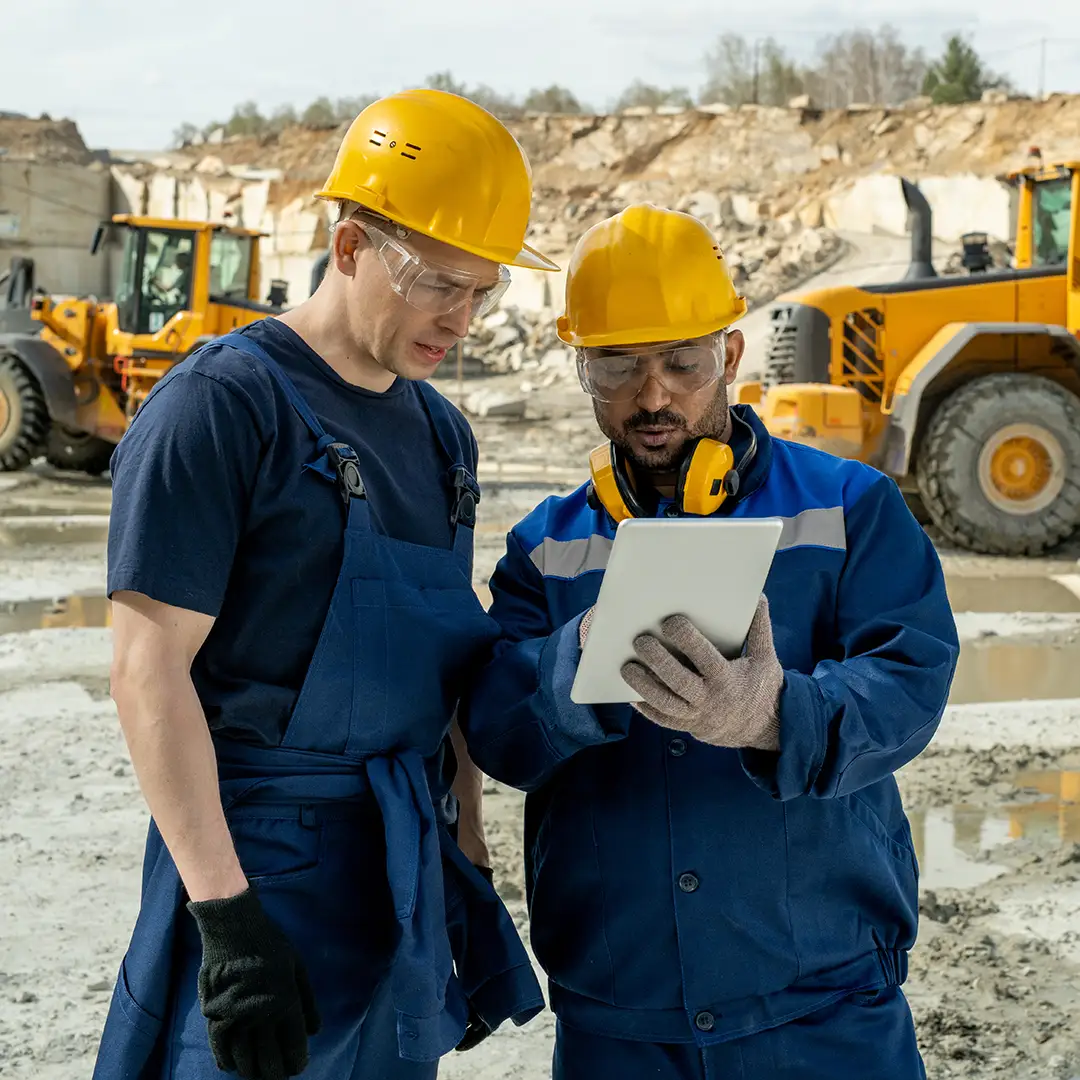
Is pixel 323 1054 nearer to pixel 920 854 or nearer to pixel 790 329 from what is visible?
pixel 920 854

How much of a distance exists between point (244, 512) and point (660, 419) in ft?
2.45

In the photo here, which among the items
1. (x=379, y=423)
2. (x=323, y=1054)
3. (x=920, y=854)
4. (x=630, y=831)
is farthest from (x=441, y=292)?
(x=920, y=854)

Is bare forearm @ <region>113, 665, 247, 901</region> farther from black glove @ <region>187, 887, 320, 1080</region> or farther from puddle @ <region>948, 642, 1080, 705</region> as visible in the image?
puddle @ <region>948, 642, 1080, 705</region>

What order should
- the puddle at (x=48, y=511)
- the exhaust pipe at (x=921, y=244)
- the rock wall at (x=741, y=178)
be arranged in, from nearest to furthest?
the exhaust pipe at (x=921, y=244)
the puddle at (x=48, y=511)
the rock wall at (x=741, y=178)

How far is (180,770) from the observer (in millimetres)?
1911

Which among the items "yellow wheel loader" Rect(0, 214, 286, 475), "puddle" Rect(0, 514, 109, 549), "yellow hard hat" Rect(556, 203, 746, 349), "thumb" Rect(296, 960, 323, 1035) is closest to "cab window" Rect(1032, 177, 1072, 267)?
"puddle" Rect(0, 514, 109, 549)

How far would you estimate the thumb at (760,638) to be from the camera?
190 centimetres

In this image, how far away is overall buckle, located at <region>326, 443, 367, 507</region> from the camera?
81.9 inches

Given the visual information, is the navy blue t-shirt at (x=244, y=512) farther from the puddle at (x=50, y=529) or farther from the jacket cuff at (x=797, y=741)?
the puddle at (x=50, y=529)

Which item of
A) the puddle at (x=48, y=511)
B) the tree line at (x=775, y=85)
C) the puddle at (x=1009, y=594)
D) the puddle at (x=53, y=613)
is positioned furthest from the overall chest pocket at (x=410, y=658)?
the tree line at (x=775, y=85)

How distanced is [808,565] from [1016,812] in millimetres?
3222

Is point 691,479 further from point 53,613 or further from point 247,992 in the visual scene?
point 53,613

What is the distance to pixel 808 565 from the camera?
2.19 m

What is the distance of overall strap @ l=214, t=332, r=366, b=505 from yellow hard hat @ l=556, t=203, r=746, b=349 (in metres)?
0.54
